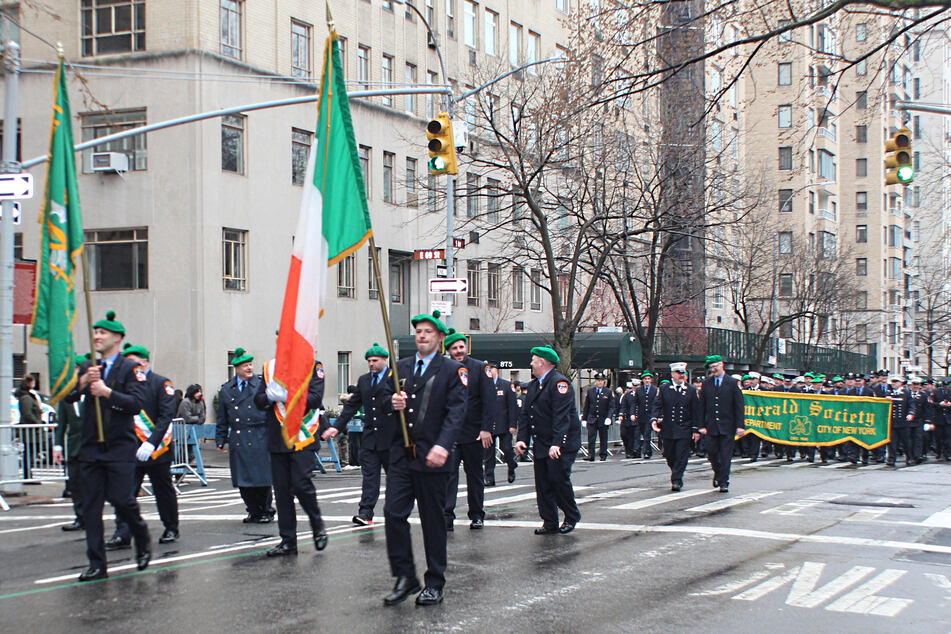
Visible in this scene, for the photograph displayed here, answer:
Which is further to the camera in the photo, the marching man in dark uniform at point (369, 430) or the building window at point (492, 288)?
the building window at point (492, 288)

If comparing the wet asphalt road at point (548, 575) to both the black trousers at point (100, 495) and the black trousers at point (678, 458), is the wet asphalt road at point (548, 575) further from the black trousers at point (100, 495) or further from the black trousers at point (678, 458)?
the black trousers at point (678, 458)

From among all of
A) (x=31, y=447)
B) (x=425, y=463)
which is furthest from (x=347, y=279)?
(x=425, y=463)

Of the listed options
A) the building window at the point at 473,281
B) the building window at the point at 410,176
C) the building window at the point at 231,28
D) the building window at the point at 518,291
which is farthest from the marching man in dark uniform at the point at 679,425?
the building window at the point at 518,291

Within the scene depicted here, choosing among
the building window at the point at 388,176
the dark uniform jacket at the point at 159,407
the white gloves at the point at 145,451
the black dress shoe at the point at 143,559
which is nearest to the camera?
the black dress shoe at the point at 143,559

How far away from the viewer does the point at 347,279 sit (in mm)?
36781

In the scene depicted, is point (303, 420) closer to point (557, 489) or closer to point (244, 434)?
point (244, 434)

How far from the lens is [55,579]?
28.5 feet

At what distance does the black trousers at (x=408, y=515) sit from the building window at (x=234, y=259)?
24.2 meters

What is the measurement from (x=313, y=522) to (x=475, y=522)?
7.66ft

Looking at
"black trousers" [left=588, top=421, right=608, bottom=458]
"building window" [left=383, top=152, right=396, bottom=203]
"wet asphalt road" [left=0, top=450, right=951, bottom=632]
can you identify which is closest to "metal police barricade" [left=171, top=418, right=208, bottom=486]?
"wet asphalt road" [left=0, top=450, right=951, bottom=632]

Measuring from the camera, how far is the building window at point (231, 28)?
3144cm

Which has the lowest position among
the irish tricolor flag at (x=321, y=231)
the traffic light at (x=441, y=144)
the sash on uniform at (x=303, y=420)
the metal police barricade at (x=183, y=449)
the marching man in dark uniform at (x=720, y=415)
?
the metal police barricade at (x=183, y=449)

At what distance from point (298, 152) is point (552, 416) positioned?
24582mm

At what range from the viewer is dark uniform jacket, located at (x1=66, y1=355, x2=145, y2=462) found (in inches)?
332
